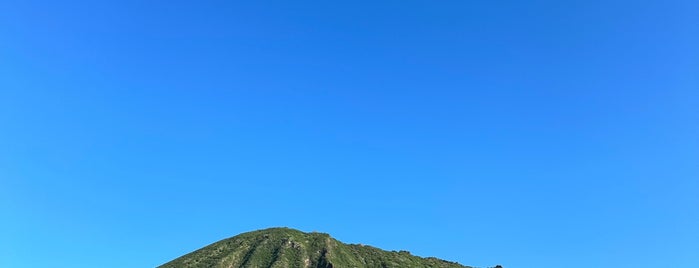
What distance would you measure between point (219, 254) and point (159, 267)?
71.2ft

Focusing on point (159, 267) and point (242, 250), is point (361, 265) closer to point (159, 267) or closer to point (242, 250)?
point (242, 250)

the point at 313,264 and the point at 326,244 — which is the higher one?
the point at 326,244

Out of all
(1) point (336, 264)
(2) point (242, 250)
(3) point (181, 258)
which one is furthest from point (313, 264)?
(3) point (181, 258)

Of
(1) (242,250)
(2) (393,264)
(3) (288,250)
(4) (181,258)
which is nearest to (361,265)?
(2) (393,264)

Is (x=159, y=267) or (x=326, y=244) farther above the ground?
(x=326, y=244)

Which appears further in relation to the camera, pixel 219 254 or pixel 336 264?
pixel 219 254

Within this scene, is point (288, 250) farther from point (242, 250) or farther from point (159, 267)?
point (159, 267)

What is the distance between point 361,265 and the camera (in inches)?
7603

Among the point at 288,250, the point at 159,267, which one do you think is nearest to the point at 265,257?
the point at 288,250

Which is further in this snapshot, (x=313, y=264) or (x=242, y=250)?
(x=242, y=250)

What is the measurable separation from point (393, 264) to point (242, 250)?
188ft

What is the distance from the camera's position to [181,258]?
19700 centimetres

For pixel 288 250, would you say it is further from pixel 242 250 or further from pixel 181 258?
pixel 181 258

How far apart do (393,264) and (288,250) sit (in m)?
39.6
